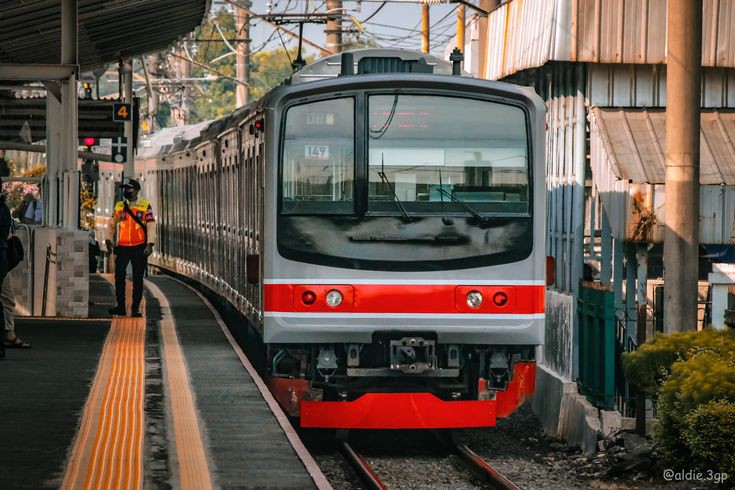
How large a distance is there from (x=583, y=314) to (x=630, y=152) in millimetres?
1753

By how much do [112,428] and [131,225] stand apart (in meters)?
7.83

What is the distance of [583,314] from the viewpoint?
15.2m

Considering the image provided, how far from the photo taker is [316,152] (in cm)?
1250

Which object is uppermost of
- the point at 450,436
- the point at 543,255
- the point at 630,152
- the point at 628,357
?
the point at 630,152

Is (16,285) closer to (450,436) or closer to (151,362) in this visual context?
(151,362)

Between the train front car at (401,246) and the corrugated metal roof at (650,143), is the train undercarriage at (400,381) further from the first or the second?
the corrugated metal roof at (650,143)

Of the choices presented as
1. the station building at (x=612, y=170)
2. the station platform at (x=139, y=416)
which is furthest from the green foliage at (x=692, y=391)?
the station platform at (x=139, y=416)

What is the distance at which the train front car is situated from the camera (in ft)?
40.3

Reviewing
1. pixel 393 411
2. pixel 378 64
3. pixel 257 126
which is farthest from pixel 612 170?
pixel 393 411

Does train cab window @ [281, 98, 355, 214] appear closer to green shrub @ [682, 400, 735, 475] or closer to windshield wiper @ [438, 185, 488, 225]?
windshield wiper @ [438, 185, 488, 225]

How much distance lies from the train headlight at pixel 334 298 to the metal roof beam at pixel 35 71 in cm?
675

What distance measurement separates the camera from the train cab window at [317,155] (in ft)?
40.7

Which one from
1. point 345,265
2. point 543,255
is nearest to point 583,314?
point 543,255

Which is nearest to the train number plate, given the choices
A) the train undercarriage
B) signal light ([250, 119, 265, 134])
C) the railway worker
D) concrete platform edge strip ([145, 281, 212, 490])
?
signal light ([250, 119, 265, 134])
